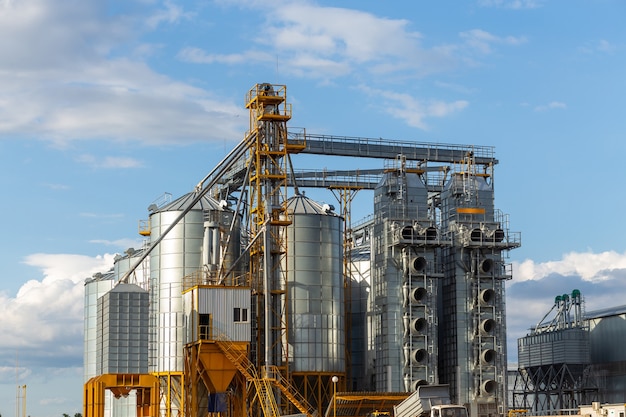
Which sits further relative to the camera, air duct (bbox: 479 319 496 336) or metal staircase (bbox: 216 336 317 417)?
air duct (bbox: 479 319 496 336)

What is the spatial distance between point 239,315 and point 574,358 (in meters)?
34.3

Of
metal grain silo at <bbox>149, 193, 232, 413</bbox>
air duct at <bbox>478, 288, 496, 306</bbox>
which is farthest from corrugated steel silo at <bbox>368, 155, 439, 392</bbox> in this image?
metal grain silo at <bbox>149, 193, 232, 413</bbox>

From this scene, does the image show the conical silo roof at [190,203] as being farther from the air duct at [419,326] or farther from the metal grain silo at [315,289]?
the air duct at [419,326]

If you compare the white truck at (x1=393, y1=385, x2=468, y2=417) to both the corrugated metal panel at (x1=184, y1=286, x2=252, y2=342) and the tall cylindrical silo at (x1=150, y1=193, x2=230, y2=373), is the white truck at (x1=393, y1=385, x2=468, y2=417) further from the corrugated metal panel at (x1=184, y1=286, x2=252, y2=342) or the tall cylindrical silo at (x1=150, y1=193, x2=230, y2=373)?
the tall cylindrical silo at (x1=150, y1=193, x2=230, y2=373)

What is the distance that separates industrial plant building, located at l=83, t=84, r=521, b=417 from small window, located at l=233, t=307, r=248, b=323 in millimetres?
74

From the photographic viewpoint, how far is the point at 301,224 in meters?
89.7

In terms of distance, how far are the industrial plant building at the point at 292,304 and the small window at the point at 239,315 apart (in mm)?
74

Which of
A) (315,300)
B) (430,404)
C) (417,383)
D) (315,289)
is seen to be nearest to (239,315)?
(315,300)

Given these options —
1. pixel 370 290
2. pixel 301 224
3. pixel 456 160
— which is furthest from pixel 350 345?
pixel 456 160

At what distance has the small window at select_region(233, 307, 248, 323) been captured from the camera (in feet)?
266

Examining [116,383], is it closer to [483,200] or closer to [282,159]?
[282,159]

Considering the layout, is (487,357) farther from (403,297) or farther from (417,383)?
(403,297)

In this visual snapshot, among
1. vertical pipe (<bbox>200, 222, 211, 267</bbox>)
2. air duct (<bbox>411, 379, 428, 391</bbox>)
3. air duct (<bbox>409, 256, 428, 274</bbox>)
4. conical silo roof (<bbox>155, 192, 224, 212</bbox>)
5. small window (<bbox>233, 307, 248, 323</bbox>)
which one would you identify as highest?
conical silo roof (<bbox>155, 192, 224, 212</bbox>)

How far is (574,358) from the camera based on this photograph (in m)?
98.4
